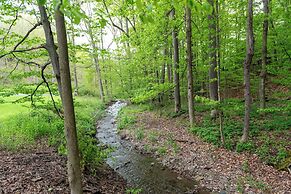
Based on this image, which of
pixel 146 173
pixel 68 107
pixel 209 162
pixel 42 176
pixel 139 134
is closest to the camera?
pixel 68 107

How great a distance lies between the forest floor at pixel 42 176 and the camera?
17.3 feet

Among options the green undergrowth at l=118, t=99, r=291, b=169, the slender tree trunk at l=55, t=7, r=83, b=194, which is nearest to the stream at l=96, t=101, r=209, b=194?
the green undergrowth at l=118, t=99, r=291, b=169

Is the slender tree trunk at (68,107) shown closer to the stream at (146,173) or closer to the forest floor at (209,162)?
the stream at (146,173)

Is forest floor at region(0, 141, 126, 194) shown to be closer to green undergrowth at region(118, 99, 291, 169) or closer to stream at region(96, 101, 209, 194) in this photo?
stream at region(96, 101, 209, 194)

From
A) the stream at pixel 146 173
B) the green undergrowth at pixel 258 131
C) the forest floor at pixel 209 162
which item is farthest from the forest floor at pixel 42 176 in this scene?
the green undergrowth at pixel 258 131

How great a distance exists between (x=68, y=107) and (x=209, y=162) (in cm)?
654

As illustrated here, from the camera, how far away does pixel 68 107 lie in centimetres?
315

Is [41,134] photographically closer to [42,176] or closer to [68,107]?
[42,176]

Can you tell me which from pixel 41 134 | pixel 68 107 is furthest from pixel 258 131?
pixel 41 134

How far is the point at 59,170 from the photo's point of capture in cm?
647

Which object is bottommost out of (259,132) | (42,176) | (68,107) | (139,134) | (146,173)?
(146,173)

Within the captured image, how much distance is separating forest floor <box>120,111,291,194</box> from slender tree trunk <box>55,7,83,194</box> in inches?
198

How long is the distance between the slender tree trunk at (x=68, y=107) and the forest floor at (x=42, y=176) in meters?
2.41

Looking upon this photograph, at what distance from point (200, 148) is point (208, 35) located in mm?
5251
